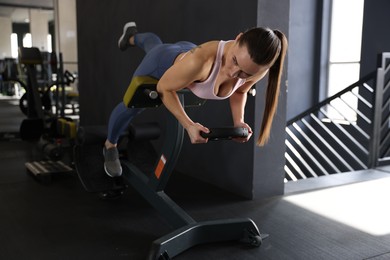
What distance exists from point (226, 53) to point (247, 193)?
143 cm

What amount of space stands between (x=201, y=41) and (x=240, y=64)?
176 centimetres

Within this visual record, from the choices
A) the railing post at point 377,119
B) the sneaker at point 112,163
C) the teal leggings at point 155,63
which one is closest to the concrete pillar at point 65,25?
the railing post at point 377,119

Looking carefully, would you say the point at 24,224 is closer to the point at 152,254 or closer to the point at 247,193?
the point at 152,254

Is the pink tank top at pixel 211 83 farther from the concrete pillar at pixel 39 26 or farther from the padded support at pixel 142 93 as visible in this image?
the concrete pillar at pixel 39 26

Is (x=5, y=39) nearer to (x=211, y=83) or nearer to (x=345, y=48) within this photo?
(x=345, y=48)

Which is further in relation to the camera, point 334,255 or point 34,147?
point 34,147

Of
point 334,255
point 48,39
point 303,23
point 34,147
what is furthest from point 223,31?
point 48,39

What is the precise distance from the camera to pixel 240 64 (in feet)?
5.06

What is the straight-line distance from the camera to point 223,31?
2969mm

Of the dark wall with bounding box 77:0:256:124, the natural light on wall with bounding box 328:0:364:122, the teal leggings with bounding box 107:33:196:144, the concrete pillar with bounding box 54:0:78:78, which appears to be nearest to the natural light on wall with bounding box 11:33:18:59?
the concrete pillar with bounding box 54:0:78:78

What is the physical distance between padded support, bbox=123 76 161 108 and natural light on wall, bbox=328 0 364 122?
4.93 m

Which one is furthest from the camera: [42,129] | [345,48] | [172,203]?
[345,48]

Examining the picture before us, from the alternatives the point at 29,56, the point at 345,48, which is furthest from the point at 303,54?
the point at 29,56

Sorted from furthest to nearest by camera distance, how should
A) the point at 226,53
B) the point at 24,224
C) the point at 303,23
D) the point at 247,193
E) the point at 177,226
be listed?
the point at 303,23
the point at 247,193
the point at 24,224
the point at 177,226
the point at 226,53
